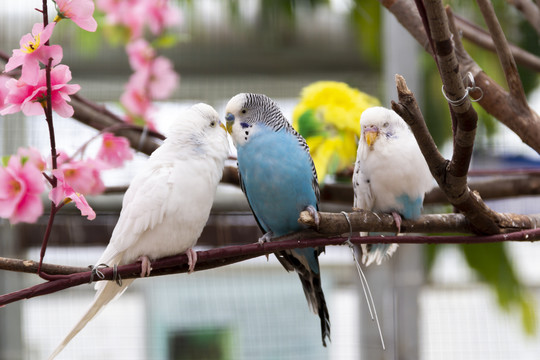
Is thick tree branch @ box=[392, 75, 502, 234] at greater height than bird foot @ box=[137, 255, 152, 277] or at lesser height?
greater

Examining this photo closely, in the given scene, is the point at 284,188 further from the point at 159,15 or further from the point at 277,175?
the point at 159,15

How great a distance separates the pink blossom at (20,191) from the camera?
26.2 inches

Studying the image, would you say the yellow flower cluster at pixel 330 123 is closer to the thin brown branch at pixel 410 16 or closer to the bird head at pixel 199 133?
the thin brown branch at pixel 410 16

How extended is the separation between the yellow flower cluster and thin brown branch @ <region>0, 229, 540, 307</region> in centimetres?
40

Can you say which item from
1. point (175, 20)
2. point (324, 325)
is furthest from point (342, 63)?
point (324, 325)

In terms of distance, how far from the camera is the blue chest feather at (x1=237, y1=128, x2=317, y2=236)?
70 cm

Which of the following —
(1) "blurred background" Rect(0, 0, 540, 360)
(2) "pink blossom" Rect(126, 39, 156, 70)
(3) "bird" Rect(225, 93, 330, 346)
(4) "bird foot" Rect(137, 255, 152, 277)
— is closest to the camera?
(4) "bird foot" Rect(137, 255, 152, 277)

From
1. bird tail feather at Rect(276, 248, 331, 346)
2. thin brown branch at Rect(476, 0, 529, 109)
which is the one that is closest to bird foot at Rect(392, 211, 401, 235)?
bird tail feather at Rect(276, 248, 331, 346)

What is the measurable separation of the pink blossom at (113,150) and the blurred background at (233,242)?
0.97ft

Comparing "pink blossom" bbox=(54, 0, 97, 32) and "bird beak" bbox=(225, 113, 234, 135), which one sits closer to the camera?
"pink blossom" bbox=(54, 0, 97, 32)

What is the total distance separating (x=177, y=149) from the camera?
0.67 meters

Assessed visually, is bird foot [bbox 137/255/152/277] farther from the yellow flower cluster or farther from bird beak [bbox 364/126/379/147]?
the yellow flower cluster

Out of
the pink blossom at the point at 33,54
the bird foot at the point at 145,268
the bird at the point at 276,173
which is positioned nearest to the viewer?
the pink blossom at the point at 33,54

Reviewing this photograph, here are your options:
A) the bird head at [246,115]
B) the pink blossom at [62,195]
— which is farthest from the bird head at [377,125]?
the pink blossom at [62,195]
